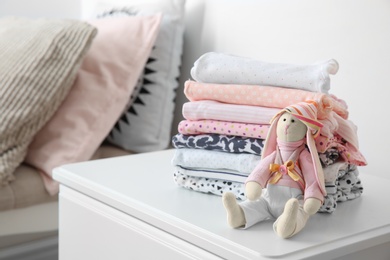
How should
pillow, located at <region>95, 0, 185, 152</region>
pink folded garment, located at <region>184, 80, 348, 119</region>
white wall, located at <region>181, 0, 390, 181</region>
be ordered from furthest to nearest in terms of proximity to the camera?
1. pillow, located at <region>95, 0, 185, 152</region>
2. white wall, located at <region>181, 0, 390, 181</region>
3. pink folded garment, located at <region>184, 80, 348, 119</region>

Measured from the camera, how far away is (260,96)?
3.06ft

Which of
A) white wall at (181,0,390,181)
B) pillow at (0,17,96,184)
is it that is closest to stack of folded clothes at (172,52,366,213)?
white wall at (181,0,390,181)

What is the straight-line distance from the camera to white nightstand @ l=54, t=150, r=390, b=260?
31.4 inches

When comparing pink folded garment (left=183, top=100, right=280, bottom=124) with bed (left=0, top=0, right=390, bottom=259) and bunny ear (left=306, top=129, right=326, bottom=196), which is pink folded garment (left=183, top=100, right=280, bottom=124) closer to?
bunny ear (left=306, top=129, right=326, bottom=196)

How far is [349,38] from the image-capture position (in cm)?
125

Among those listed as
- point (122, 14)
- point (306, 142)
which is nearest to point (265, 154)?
point (306, 142)

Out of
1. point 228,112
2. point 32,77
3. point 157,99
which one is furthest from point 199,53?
point 228,112

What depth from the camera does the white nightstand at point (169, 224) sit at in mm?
799

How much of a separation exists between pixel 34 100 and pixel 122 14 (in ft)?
1.42

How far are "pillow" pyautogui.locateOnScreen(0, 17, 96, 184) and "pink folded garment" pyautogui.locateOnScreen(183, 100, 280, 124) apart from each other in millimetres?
565

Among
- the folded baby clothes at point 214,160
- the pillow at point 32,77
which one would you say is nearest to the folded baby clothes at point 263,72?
the folded baby clothes at point 214,160

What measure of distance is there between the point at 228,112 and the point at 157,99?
695 millimetres

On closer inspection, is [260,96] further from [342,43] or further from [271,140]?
[342,43]

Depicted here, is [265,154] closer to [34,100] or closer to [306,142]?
[306,142]
